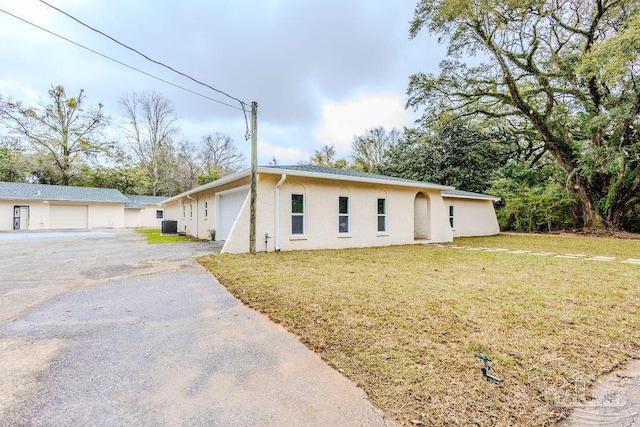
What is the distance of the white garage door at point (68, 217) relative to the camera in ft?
77.6

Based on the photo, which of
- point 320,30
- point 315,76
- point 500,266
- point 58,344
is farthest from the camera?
point 315,76

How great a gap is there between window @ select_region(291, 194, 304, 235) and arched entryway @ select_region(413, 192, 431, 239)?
5.82 m

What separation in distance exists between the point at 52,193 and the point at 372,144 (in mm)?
27710

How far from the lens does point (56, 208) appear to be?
936 inches

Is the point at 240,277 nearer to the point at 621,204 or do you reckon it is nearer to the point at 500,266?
the point at 500,266

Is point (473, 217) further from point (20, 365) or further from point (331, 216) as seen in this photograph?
point (20, 365)

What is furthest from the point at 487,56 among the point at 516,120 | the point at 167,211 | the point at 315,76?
the point at 167,211

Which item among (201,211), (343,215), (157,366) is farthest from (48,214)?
(157,366)

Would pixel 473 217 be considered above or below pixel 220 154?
below

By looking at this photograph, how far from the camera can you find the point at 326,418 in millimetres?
1778

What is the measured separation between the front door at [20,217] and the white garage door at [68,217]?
53.4 inches

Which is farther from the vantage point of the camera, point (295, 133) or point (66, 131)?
point (66, 131)

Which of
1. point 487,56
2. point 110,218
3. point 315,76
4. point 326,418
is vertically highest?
point 487,56

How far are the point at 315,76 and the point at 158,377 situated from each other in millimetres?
13783
